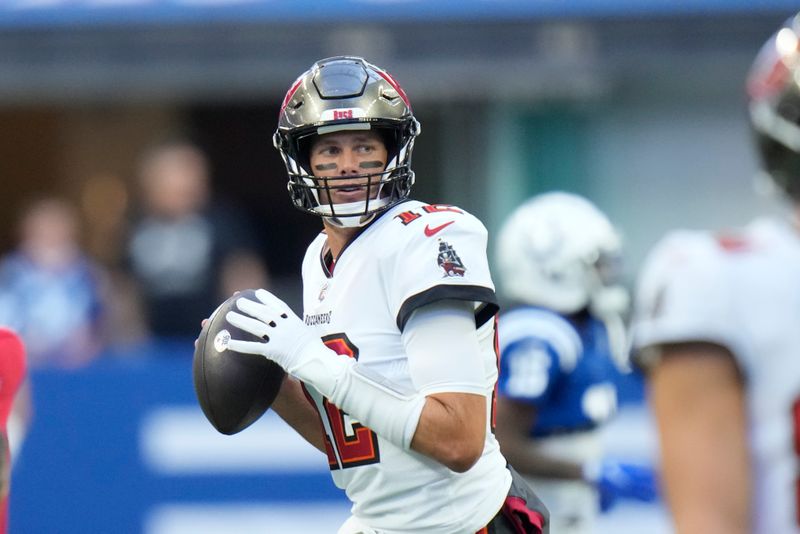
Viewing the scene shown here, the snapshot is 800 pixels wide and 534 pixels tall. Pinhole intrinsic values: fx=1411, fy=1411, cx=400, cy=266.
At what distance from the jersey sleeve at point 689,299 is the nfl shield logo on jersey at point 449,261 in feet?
2.99

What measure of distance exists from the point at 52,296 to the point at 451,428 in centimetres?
520

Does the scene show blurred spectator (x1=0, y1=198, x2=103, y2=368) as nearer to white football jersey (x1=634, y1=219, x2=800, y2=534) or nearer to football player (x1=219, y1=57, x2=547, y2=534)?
football player (x1=219, y1=57, x2=547, y2=534)

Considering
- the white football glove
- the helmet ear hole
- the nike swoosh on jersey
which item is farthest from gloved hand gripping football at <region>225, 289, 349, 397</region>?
the helmet ear hole

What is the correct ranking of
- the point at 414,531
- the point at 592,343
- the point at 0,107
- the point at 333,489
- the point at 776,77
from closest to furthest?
the point at 776,77
the point at 414,531
the point at 592,343
the point at 333,489
the point at 0,107

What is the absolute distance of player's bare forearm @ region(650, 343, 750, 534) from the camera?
2.01 m

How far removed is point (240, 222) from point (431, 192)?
1859 millimetres

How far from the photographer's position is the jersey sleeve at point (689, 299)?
200 cm

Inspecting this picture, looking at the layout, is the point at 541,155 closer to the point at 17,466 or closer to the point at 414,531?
the point at 17,466

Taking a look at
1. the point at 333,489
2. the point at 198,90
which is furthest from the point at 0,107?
the point at 333,489

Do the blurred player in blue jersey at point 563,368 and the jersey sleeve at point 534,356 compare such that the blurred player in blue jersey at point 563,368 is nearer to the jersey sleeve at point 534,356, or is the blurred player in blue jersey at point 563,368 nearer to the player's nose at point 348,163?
the jersey sleeve at point 534,356

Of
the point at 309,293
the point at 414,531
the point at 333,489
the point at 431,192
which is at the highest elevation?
the point at 309,293

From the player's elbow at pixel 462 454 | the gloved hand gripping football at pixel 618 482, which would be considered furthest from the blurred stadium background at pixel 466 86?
the player's elbow at pixel 462 454

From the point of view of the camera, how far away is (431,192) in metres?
9.45

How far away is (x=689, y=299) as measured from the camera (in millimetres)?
2016
